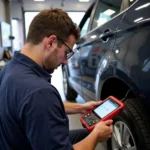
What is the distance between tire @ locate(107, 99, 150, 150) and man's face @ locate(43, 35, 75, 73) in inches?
20.7

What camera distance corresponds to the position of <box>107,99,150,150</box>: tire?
47.2 inches

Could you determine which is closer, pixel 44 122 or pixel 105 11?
pixel 44 122

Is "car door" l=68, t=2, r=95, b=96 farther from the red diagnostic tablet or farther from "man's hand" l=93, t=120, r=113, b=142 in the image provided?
"man's hand" l=93, t=120, r=113, b=142

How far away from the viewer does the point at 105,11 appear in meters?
2.13

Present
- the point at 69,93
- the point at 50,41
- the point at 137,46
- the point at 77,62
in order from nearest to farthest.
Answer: the point at 50,41 < the point at 137,46 < the point at 77,62 < the point at 69,93

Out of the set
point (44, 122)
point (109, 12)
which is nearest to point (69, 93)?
point (109, 12)

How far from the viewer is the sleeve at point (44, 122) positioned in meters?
0.78

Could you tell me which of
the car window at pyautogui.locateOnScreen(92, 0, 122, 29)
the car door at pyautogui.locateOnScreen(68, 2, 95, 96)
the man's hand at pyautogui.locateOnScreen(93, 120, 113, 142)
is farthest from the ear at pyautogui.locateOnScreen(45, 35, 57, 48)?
the car door at pyautogui.locateOnScreen(68, 2, 95, 96)

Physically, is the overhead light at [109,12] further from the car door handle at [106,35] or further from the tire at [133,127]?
the tire at [133,127]

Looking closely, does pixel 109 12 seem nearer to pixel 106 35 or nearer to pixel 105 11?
pixel 105 11

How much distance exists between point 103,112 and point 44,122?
0.51 meters

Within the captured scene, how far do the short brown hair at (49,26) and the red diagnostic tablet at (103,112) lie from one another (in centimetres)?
46

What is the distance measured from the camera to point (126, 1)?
5.08ft

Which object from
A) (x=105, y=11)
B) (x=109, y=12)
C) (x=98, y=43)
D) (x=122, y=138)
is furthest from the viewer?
(x=105, y=11)
